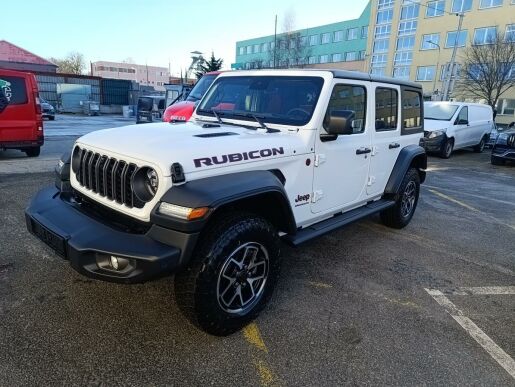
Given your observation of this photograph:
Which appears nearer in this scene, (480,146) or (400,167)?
(400,167)

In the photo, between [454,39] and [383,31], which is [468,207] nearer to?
[454,39]

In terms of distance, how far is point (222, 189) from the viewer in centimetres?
247

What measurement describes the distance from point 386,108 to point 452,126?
1018 centimetres

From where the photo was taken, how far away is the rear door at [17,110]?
856 cm

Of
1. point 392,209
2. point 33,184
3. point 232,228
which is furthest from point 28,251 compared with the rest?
point 392,209

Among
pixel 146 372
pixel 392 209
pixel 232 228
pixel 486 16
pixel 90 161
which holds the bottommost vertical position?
pixel 146 372

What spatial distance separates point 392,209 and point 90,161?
3.76 meters

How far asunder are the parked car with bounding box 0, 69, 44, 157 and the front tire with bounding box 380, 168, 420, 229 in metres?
8.21

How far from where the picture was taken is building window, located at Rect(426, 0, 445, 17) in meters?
41.5

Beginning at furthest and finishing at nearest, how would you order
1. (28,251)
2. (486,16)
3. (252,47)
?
(252,47), (486,16), (28,251)

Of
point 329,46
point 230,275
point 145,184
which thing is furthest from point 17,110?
point 329,46

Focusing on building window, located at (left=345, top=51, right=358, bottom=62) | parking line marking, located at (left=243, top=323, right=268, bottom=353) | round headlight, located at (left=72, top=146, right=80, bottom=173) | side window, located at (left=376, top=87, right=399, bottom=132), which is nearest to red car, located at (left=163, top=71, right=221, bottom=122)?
side window, located at (left=376, top=87, right=399, bottom=132)

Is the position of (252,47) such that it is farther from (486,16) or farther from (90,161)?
(90,161)

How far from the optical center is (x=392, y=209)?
506 centimetres
